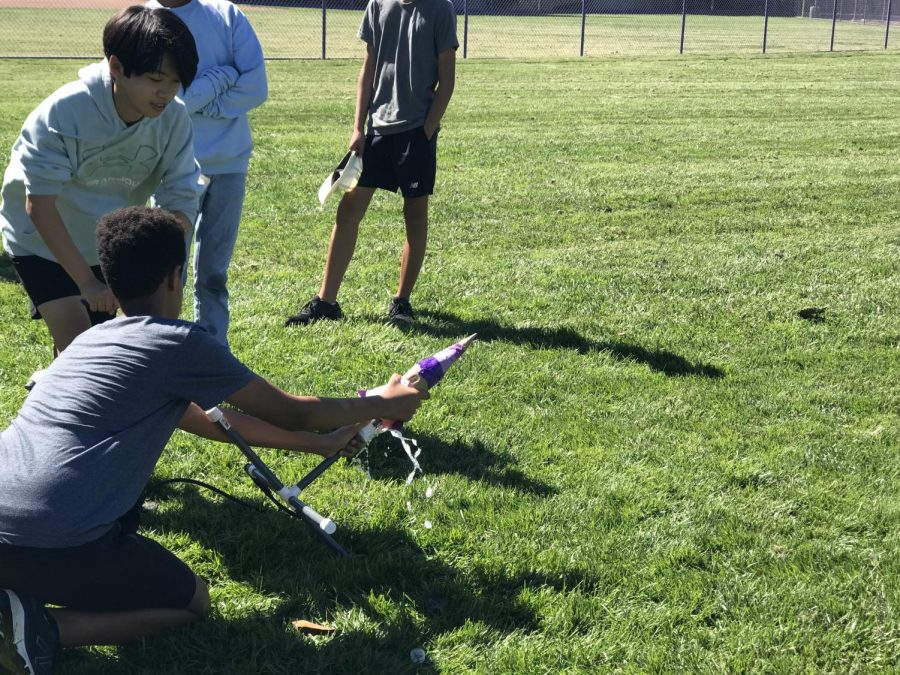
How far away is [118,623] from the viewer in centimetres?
272

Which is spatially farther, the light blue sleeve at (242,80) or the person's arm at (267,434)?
the light blue sleeve at (242,80)

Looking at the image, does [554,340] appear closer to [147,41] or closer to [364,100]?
[364,100]

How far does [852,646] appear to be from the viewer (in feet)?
9.33

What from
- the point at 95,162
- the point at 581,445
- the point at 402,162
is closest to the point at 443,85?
the point at 402,162

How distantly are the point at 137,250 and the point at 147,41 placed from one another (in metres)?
0.78

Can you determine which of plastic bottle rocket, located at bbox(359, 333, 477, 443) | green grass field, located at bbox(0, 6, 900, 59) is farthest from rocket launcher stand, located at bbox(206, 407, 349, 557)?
green grass field, located at bbox(0, 6, 900, 59)

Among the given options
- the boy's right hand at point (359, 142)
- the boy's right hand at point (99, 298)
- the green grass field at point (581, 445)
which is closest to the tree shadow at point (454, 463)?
the green grass field at point (581, 445)

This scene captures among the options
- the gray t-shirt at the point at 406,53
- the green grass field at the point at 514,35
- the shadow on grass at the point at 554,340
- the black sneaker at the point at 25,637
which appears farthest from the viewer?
the green grass field at the point at 514,35

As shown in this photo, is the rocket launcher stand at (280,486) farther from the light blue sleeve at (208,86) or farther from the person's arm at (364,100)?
the person's arm at (364,100)

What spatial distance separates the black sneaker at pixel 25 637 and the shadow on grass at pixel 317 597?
20cm

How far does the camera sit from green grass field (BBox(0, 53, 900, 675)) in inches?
114

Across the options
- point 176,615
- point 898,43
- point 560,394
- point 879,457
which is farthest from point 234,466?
point 898,43

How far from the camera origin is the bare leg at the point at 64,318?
3490 mm

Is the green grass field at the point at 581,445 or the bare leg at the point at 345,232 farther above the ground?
the bare leg at the point at 345,232
